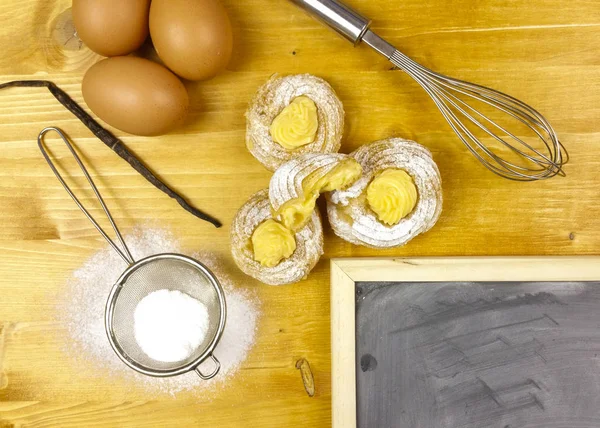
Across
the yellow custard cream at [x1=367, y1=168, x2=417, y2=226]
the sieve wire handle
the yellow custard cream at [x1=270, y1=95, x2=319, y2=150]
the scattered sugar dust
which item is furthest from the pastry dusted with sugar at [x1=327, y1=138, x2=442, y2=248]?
the sieve wire handle

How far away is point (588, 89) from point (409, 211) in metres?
0.42

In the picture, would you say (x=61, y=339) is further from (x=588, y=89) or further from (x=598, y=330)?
(x=588, y=89)

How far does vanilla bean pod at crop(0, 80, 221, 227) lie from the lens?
95cm

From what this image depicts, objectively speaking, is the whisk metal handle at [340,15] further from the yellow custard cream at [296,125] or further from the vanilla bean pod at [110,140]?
the vanilla bean pod at [110,140]

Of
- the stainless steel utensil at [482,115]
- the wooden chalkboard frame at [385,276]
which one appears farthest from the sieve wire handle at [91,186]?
the stainless steel utensil at [482,115]

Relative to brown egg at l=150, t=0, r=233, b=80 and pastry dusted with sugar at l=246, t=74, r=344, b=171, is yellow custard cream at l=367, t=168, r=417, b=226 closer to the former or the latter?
pastry dusted with sugar at l=246, t=74, r=344, b=171

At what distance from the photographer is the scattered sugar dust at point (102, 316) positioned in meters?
0.98

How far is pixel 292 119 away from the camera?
882 mm

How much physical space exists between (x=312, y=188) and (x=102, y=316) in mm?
467

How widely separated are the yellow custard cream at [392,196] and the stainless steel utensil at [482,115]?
0.51 ft

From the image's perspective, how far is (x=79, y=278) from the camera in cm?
99

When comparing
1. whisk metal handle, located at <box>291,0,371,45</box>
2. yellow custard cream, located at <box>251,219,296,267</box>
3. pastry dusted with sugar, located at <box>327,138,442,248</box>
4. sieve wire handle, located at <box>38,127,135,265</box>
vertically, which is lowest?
sieve wire handle, located at <box>38,127,135,265</box>

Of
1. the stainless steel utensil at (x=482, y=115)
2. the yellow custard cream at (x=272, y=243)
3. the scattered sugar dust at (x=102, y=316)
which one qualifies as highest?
the stainless steel utensil at (x=482, y=115)

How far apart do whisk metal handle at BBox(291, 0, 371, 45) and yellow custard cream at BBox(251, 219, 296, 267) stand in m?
0.35
